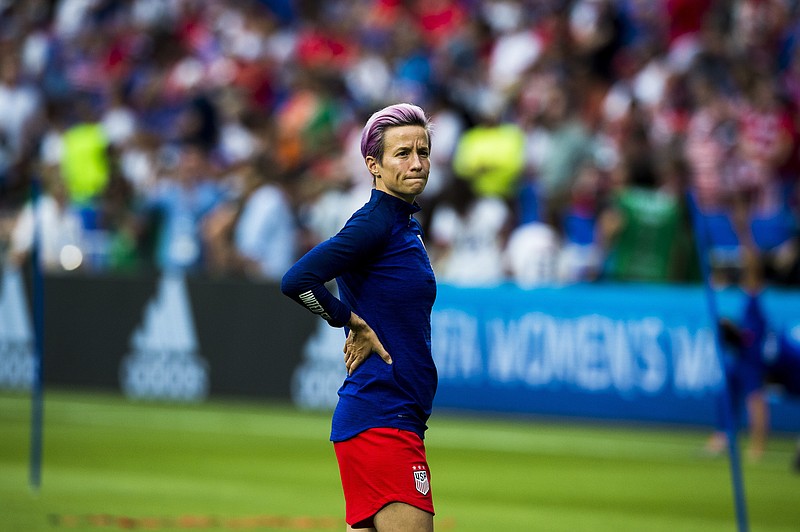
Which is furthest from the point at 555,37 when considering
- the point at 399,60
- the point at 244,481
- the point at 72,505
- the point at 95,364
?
the point at 72,505

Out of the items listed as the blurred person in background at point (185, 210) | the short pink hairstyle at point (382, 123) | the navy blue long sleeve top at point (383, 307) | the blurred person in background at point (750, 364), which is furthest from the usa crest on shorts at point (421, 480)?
the blurred person in background at point (185, 210)

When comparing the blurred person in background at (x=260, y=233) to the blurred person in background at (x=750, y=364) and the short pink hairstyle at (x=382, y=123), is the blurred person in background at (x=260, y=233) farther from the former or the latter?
the short pink hairstyle at (x=382, y=123)

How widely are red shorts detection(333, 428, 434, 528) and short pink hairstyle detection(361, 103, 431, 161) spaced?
1.04m

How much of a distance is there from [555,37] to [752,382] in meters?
7.71

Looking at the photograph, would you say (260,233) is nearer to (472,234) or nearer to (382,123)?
(472,234)

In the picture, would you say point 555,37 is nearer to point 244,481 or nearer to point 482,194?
point 482,194

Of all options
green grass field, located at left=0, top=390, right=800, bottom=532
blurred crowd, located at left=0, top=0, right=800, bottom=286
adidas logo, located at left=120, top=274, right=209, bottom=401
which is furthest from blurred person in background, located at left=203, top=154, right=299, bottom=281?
green grass field, located at left=0, top=390, right=800, bottom=532

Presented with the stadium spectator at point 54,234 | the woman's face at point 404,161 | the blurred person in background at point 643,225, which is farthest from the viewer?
the stadium spectator at point 54,234

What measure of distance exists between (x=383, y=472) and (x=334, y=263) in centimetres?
79

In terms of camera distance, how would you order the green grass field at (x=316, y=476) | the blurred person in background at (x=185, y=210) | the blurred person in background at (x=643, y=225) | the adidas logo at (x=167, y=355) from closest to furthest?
1. the green grass field at (x=316, y=476)
2. the blurred person in background at (x=643, y=225)
3. the adidas logo at (x=167, y=355)
4. the blurred person in background at (x=185, y=210)

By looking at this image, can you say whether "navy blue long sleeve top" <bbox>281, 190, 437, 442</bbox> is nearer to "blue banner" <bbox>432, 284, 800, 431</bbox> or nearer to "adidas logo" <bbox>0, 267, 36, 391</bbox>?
"blue banner" <bbox>432, 284, 800, 431</bbox>

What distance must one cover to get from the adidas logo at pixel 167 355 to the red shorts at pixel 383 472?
13.7 meters

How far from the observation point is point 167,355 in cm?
1942

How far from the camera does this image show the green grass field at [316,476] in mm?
10609
